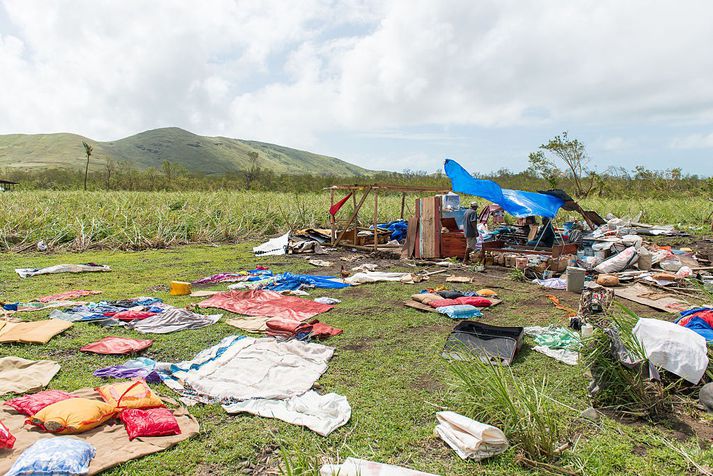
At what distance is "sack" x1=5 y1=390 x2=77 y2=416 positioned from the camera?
3188 millimetres

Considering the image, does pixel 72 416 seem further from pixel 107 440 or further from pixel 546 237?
pixel 546 237

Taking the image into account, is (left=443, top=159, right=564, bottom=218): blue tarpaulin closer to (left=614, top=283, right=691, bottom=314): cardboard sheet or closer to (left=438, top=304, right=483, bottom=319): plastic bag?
(left=614, top=283, right=691, bottom=314): cardboard sheet

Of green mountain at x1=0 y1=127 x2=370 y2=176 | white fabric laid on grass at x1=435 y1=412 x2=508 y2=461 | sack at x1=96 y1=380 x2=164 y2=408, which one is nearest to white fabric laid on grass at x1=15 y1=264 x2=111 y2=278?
sack at x1=96 y1=380 x2=164 y2=408

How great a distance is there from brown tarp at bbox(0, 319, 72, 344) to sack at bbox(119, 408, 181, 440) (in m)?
2.36

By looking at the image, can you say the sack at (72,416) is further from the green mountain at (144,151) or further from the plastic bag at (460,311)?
the green mountain at (144,151)

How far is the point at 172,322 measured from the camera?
18.2 feet

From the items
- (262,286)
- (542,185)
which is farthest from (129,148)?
(262,286)

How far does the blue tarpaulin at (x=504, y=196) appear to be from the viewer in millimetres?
9492

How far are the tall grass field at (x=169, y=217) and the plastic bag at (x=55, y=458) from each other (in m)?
11.1

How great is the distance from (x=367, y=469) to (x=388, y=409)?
0.90 m

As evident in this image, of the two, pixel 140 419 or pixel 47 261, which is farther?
pixel 47 261

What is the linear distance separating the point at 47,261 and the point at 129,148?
139 m

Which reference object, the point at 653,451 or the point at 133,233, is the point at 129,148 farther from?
the point at 653,451

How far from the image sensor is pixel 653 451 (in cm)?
290
